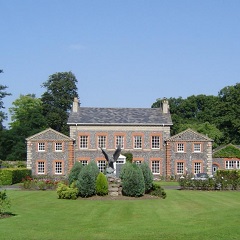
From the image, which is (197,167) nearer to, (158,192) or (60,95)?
(158,192)

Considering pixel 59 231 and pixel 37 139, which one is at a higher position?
pixel 37 139

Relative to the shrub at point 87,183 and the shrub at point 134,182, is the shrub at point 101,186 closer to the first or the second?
the shrub at point 87,183

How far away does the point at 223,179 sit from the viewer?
4047cm

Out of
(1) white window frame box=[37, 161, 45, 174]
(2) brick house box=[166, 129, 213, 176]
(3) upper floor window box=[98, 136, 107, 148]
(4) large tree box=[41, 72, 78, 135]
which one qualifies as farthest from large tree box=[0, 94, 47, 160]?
(2) brick house box=[166, 129, 213, 176]

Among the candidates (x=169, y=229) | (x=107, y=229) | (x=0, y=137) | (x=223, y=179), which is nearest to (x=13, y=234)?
(x=107, y=229)

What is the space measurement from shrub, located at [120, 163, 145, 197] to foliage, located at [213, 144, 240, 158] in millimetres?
35034

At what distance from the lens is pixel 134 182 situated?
30.8 m

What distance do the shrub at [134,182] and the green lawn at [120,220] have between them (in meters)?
1.99

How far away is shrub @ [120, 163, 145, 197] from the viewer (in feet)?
101

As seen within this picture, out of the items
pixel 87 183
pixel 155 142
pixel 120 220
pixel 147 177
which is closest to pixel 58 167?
pixel 155 142

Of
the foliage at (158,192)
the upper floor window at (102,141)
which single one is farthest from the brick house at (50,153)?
the foliage at (158,192)

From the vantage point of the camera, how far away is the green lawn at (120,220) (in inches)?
599

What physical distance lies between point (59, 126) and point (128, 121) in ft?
126

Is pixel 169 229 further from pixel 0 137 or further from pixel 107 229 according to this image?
Answer: pixel 0 137
